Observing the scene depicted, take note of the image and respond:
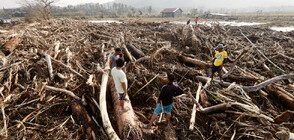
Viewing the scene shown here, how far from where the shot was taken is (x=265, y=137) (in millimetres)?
2500

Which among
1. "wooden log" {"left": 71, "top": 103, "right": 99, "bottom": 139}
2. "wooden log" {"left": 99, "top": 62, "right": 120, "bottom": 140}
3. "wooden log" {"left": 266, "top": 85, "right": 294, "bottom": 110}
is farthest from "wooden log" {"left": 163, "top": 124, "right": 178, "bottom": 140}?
"wooden log" {"left": 266, "top": 85, "right": 294, "bottom": 110}

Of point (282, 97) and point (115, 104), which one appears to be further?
point (282, 97)

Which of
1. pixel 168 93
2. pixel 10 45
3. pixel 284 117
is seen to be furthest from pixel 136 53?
pixel 284 117

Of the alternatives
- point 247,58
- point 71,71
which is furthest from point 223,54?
point 71,71

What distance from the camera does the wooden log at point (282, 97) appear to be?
3375 millimetres

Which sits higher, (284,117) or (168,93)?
(168,93)

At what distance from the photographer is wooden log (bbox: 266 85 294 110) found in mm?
3375

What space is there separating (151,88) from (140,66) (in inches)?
43.7

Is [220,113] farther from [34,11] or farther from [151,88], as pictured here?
[34,11]

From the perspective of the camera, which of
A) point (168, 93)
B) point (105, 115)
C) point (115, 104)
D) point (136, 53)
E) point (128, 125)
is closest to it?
point (128, 125)

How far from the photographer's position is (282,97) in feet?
11.6

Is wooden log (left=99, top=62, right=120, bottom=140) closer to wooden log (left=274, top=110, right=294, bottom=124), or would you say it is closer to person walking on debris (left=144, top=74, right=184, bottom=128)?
person walking on debris (left=144, top=74, right=184, bottom=128)

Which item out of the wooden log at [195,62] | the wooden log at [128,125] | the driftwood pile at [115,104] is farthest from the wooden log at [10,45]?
the wooden log at [195,62]

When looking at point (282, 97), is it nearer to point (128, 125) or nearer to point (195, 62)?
point (195, 62)
